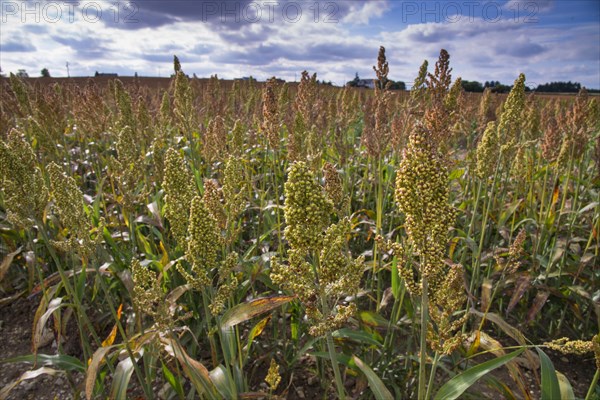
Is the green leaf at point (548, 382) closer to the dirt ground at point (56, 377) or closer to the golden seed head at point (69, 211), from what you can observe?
the dirt ground at point (56, 377)

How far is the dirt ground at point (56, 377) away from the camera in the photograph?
3.18 m

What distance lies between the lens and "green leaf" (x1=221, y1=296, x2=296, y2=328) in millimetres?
1830

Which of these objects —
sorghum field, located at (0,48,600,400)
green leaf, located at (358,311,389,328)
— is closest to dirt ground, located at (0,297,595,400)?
sorghum field, located at (0,48,600,400)

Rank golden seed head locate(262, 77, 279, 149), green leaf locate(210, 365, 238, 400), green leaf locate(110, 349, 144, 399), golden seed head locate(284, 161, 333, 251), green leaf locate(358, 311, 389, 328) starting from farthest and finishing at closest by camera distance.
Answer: golden seed head locate(262, 77, 279, 149) → green leaf locate(358, 311, 389, 328) → green leaf locate(110, 349, 144, 399) → green leaf locate(210, 365, 238, 400) → golden seed head locate(284, 161, 333, 251)

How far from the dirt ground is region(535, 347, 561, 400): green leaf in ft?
3.45

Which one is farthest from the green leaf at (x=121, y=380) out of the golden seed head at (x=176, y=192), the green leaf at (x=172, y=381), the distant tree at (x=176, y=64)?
the distant tree at (x=176, y=64)

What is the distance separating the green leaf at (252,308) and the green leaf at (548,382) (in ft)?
4.13

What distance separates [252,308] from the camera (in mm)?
1856

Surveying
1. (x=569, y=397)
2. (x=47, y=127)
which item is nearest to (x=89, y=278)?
(x=47, y=127)

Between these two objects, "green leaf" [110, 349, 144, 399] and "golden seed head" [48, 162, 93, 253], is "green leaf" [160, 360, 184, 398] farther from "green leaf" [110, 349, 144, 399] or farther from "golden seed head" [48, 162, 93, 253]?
"golden seed head" [48, 162, 93, 253]

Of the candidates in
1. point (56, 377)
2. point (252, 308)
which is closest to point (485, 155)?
point (252, 308)

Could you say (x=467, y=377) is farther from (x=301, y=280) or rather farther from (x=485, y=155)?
(x=485, y=155)

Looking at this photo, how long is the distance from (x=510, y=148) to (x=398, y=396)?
262 cm

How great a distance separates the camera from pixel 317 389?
3.20m
